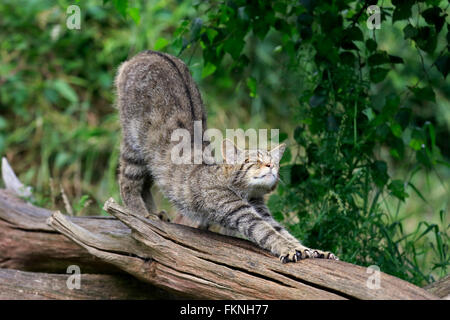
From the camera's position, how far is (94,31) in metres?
7.16

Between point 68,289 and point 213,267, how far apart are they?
3.03 ft

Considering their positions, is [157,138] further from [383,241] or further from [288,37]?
[383,241]

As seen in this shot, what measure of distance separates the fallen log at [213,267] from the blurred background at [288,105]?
89cm

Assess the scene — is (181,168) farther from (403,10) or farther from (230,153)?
(403,10)

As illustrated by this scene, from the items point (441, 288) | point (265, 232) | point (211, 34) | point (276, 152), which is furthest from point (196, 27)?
point (441, 288)

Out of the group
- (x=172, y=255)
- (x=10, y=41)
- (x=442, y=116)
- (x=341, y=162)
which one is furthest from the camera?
(x=442, y=116)

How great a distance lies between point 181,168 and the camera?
374 centimetres

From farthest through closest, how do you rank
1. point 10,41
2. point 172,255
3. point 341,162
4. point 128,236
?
point 10,41 → point 341,162 → point 128,236 → point 172,255

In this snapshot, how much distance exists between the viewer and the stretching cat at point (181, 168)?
335 centimetres

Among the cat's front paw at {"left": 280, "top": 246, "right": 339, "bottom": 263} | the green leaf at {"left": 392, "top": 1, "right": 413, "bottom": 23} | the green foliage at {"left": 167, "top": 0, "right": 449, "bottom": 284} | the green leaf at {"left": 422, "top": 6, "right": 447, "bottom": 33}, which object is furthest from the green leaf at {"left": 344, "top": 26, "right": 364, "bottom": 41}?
the cat's front paw at {"left": 280, "top": 246, "right": 339, "bottom": 263}

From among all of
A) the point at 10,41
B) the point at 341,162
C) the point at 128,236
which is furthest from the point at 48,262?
the point at 10,41

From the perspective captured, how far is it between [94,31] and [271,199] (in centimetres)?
410

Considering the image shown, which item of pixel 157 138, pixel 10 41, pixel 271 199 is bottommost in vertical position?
pixel 271 199

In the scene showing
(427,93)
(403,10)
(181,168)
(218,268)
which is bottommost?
(218,268)
